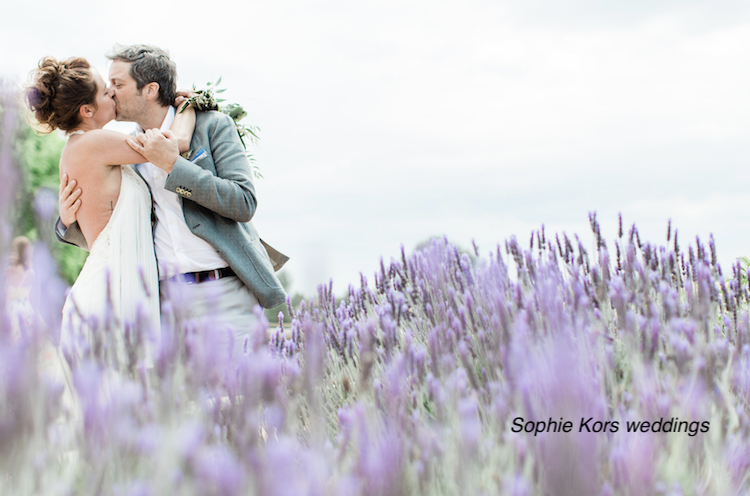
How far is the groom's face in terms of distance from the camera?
2.69 m

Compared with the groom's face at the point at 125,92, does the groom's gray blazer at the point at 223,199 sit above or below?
below

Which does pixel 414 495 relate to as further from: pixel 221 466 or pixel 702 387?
pixel 702 387

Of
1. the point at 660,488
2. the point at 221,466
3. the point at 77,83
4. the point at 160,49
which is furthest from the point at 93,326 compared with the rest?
the point at 160,49

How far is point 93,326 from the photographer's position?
4.40 feet

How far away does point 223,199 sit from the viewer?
2.51 metres

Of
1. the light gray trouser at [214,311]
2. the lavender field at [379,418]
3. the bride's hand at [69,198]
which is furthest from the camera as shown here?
the bride's hand at [69,198]

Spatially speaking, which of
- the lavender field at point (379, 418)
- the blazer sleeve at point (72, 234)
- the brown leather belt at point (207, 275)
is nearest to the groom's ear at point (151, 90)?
the blazer sleeve at point (72, 234)

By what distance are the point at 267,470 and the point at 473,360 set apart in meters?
1.32

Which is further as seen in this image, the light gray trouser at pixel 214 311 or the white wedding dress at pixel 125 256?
the white wedding dress at pixel 125 256

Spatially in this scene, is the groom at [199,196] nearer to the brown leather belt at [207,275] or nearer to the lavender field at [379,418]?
the brown leather belt at [207,275]

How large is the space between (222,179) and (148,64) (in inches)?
29.3

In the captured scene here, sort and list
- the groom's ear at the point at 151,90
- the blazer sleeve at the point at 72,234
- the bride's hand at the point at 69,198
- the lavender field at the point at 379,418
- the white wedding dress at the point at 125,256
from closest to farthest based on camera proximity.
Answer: the lavender field at the point at 379,418 → the white wedding dress at the point at 125,256 → the bride's hand at the point at 69,198 → the groom's ear at the point at 151,90 → the blazer sleeve at the point at 72,234

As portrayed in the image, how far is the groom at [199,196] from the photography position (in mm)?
2492

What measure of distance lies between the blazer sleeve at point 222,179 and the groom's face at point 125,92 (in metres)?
0.37
